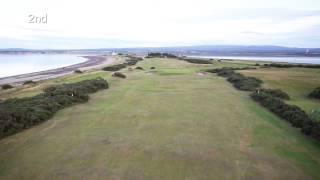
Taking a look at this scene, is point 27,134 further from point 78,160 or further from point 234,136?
point 234,136

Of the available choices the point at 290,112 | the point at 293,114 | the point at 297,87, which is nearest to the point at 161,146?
the point at 293,114

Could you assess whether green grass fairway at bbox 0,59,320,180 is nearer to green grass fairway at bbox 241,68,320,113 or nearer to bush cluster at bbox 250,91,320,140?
bush cluster at bbox 250,91,320,140

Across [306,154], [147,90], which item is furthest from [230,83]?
[306,154]

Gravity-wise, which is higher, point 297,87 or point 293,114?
point 293,114

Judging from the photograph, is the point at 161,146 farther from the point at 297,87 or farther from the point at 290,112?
the point at 297,87

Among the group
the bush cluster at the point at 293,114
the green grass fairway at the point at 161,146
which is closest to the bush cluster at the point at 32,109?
the green grass fairway at the point at 161,146
